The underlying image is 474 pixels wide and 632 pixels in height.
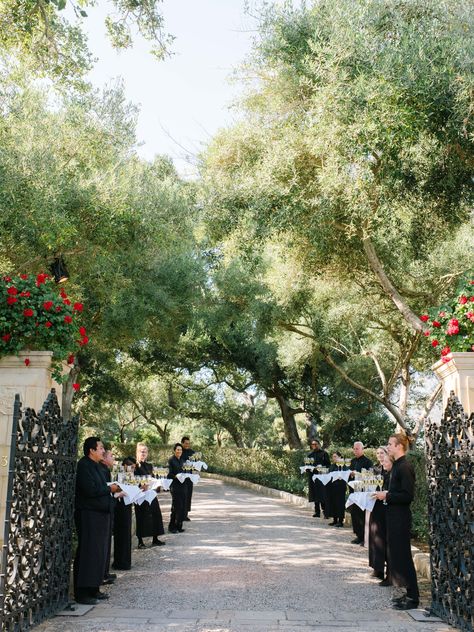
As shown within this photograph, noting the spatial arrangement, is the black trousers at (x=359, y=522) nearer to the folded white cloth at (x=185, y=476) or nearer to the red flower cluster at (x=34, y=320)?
the folded white cloth at (x=185, y=476)

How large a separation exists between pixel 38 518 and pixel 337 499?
9.92 metres

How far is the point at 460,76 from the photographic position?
32.1 ft

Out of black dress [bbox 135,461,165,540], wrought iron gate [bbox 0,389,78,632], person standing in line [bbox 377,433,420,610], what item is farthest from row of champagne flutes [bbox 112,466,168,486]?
person standing in line [bbox 377,433,420,610]

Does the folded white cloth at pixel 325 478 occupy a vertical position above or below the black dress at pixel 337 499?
above

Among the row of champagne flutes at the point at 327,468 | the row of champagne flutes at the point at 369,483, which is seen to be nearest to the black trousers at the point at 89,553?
the row of champagne flutes at the point at 369,483

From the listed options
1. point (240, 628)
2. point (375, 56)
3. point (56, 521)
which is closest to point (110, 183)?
point (375, 56)

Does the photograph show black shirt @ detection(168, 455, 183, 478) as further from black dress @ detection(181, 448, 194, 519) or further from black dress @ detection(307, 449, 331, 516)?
black dress @ detection(307, 449, 331, 516)

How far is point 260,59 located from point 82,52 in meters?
3.82

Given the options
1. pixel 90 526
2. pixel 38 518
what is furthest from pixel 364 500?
pixel 38 518

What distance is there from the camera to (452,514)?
608 cm

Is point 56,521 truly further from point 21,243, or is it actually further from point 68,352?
point 21,243

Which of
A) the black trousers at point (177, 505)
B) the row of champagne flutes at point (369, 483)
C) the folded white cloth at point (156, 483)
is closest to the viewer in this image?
the row of champagne flutes at point (369, 483)

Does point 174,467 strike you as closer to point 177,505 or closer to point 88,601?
point 177,505

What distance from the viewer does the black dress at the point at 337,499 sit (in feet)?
47.3
